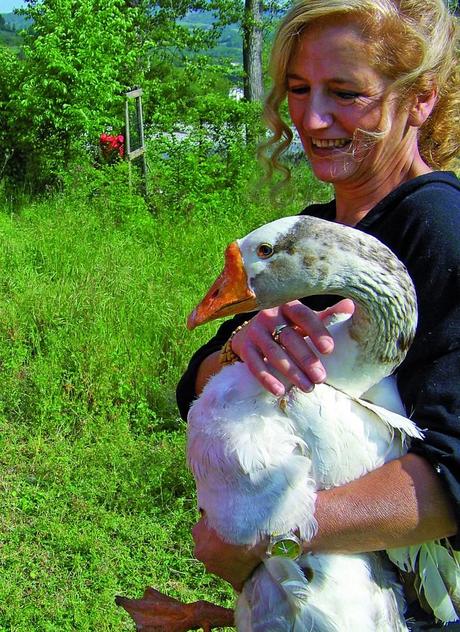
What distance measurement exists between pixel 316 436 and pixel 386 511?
253 mm

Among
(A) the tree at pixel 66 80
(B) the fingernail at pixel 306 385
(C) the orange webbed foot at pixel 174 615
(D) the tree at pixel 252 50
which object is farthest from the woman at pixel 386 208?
(D) the tree at pixel 252 50

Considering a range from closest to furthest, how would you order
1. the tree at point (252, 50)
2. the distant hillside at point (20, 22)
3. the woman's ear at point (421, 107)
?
the woman's ear at point (421, 107), the distant hillside at point (20, 22), the tree at point (252, 50)

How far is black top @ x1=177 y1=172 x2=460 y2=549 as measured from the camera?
150cm

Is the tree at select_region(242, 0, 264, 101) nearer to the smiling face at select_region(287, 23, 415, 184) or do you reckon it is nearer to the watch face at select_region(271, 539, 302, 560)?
the smiling face at select_region(287, 23, 415, 184)

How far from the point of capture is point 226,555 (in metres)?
1.76

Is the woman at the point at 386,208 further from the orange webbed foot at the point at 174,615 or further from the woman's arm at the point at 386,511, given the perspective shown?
the orange webbed foot at the point at 174,615

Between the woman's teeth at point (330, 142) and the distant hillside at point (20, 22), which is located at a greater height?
the distant hillside at point (20, 22)

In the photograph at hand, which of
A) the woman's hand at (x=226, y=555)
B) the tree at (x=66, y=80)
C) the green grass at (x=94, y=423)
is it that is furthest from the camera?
the tree at (x=66, y=80)

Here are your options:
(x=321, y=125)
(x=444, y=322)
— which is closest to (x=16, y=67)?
(x=321, y=125)

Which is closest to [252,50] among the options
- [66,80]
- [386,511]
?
[66,80]

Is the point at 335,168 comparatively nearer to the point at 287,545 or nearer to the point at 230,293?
the point at 230,293

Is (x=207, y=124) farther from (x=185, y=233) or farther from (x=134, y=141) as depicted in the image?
(x=185, y=233)

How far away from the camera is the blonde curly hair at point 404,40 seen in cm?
174

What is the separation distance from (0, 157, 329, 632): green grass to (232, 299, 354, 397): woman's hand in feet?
5.49
